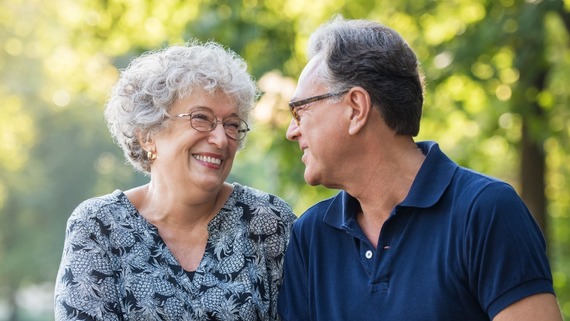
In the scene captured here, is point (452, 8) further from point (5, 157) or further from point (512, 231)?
point (5, 157)

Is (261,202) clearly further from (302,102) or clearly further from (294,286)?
(302,102)

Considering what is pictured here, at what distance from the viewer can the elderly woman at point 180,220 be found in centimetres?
327

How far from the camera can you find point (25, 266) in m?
30.9

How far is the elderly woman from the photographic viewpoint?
3.27 meters

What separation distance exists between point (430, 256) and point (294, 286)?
62cm

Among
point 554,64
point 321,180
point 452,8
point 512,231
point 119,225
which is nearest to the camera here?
point 512,231

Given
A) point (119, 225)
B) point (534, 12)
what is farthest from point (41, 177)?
point (119, 225)

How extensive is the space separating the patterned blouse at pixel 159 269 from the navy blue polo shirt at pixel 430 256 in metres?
0.20

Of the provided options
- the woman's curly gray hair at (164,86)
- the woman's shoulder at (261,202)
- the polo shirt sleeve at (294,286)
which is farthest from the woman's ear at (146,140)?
the polo shirt sleeve at (294,286)

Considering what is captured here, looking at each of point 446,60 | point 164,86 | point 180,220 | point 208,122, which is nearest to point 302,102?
point 208,122

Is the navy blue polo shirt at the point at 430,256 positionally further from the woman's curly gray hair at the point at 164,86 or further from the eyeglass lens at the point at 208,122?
the woman's curly gray hair at the point at 164,86

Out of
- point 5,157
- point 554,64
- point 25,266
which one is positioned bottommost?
point 554,64

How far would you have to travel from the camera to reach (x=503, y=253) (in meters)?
2.65

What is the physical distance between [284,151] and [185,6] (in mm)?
1652
